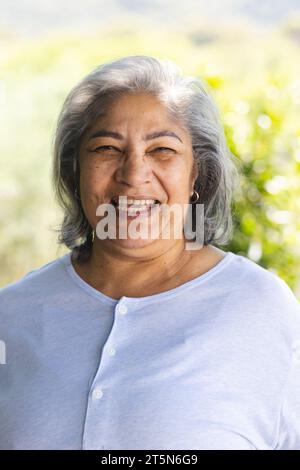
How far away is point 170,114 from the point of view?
1.81 metres

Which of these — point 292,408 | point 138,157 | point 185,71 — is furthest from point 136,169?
point 185,71

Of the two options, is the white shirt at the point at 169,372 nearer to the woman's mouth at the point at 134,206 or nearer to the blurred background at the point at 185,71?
the woman's mouth at the point at 134,206

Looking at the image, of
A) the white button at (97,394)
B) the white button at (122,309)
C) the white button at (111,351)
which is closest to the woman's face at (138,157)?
the white button at (122,309)

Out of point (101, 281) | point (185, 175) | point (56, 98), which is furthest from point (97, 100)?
point (56, 98)

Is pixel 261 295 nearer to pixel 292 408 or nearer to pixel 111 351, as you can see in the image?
pixel 292 408

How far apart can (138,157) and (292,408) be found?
666 mm

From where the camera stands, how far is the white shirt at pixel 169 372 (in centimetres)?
165

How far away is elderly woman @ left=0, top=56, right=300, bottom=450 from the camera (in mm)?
1661

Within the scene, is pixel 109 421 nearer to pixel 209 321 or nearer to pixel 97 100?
pixel 209 321

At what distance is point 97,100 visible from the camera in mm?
1860

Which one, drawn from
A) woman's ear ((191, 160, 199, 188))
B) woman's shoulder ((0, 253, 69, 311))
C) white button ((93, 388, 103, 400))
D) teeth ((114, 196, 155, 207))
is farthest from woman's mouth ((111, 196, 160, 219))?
white button ((93, 388, 103, 400))

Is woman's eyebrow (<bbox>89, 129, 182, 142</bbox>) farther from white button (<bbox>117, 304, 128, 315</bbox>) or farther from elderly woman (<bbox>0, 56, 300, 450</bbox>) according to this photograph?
white button (<bbox>117, 304, 128, 315</bbox>)
